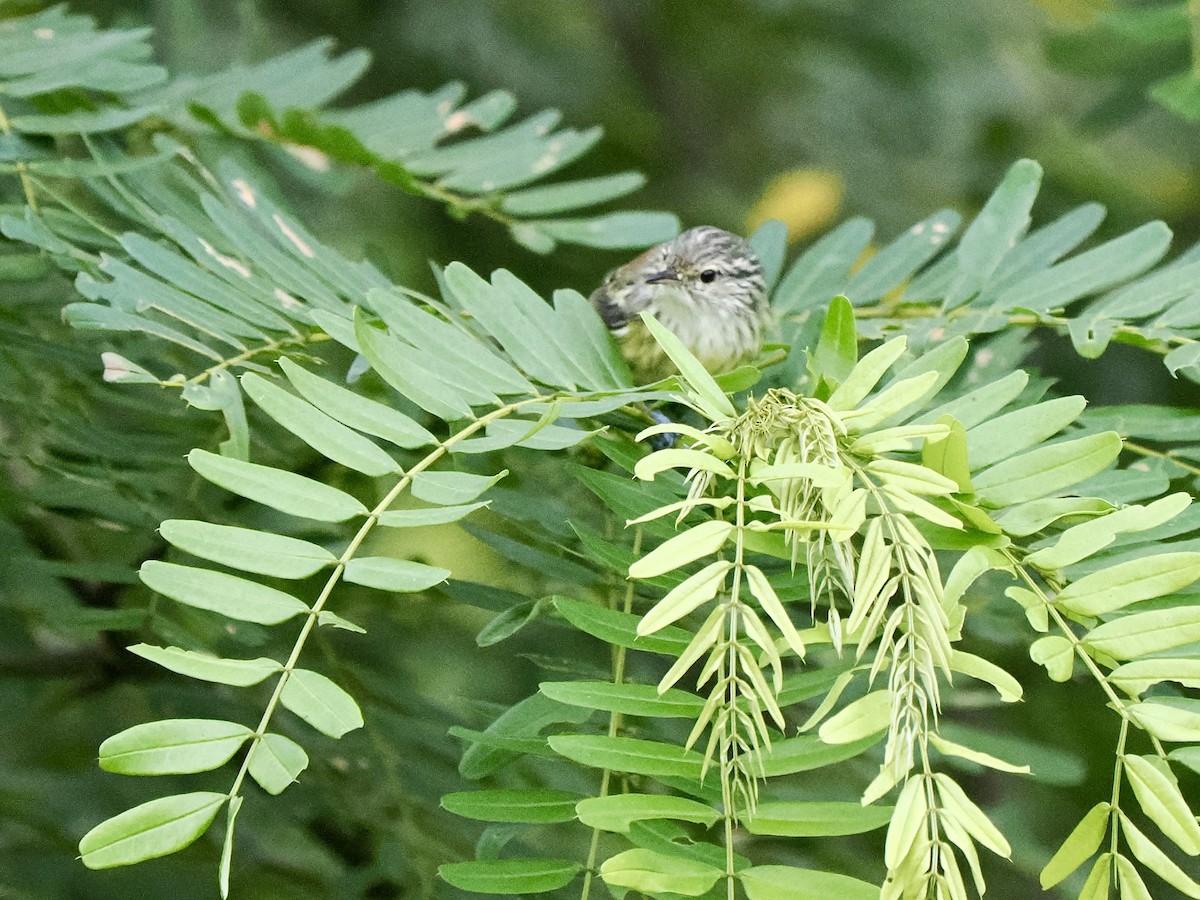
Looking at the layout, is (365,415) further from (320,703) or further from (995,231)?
(995,231)

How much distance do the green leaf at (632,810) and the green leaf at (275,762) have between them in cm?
21

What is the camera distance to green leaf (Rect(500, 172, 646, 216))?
1954 millimetres

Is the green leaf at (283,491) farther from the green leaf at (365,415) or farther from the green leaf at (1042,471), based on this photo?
the green leaf at (1042,471)

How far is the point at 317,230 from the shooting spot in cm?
286

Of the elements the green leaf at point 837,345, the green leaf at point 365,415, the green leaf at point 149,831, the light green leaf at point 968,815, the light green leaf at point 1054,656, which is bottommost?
the green leaf at point 149,831

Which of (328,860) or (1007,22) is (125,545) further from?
(1007,22)

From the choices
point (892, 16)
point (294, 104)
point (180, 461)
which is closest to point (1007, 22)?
point (892, 16)

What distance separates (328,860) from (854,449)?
118 cm

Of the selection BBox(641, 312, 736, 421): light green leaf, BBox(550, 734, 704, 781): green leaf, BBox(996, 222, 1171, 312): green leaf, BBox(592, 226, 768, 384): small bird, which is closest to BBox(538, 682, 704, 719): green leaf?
BBox(550, 734, 704, 781): green leaf

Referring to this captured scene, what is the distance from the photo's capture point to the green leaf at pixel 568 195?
1954 millimetres

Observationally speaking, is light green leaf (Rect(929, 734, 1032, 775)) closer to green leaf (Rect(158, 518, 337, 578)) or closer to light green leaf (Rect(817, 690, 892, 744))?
light green leaf (Rect(817, 690, 892, 744))

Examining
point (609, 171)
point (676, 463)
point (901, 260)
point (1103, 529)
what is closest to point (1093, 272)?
point (901, 260)

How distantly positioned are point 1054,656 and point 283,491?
637 mm

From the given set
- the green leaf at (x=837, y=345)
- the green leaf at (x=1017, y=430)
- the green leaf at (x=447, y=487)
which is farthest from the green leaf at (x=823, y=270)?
the green leaf at (x=447, y=487)
